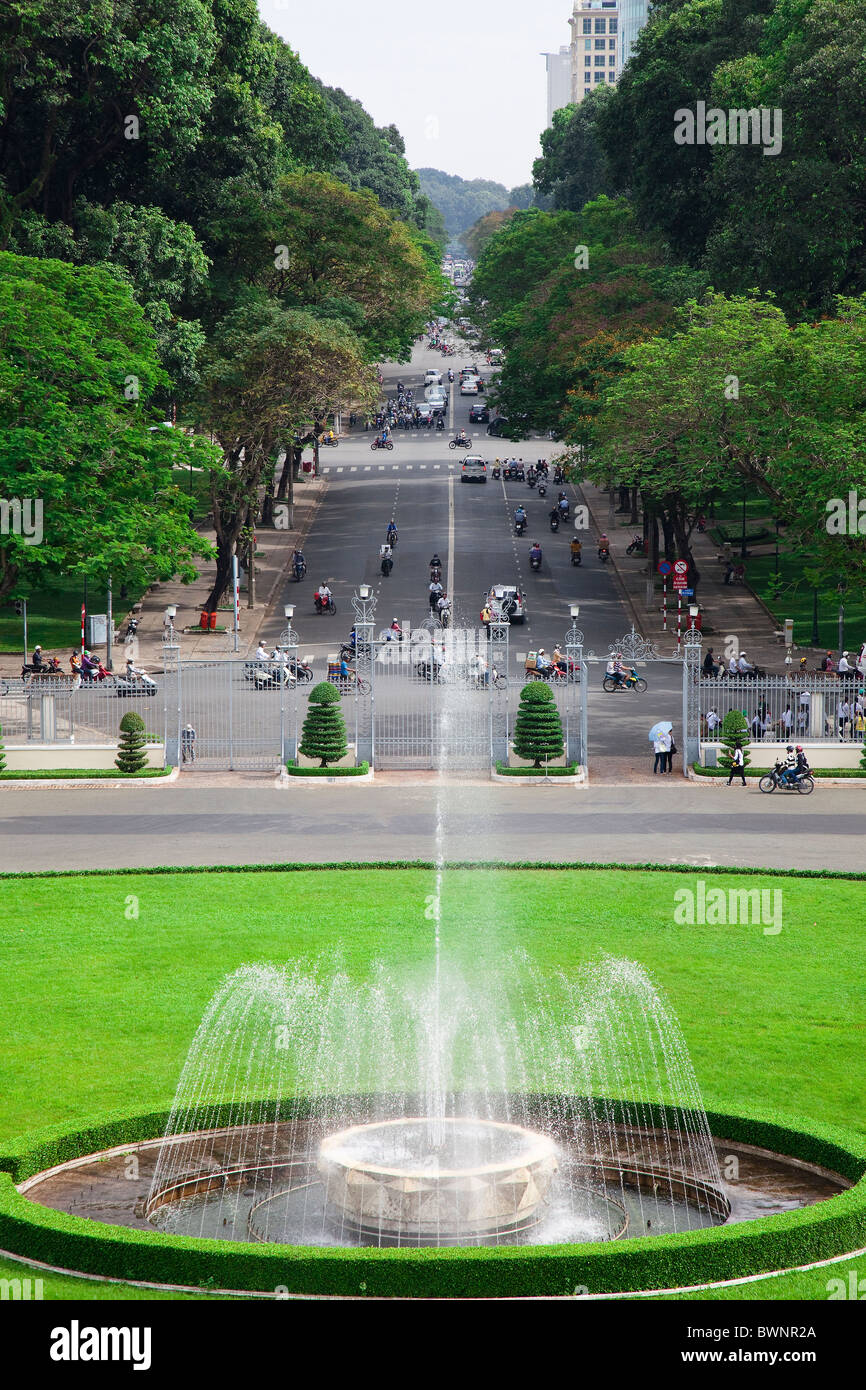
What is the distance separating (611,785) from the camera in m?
38.3

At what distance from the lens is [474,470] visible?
92.5 meters

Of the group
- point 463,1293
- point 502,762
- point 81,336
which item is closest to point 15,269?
point 81,336

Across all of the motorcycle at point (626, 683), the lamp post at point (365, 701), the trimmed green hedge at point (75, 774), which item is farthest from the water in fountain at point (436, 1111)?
the motorcycle at point (626, 683)

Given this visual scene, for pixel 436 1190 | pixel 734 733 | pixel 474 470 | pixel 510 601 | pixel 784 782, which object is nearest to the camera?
pixel 436 1190

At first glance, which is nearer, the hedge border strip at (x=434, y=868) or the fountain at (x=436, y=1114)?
the fountain at (x=436, y=1114)

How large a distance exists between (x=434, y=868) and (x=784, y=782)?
11.7 m

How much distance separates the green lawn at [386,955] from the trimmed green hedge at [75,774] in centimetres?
1007

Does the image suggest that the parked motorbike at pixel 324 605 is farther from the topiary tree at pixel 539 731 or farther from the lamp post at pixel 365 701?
the topiary tree at pixel 539 731

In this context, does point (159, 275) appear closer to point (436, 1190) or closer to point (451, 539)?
point (451, 539)

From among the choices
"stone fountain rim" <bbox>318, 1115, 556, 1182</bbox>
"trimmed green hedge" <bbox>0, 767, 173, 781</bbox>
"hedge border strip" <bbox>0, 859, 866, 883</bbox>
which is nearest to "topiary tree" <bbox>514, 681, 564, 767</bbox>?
"trimmed green hedge" <bbox>0, 767, 173, 781</bbox>

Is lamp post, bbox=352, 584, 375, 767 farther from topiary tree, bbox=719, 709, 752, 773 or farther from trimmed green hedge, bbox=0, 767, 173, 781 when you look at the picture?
topiary tree, bbox=719, 709, 752, 773

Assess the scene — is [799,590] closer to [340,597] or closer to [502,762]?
[340,597]

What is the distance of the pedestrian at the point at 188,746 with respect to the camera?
40562 millimetres

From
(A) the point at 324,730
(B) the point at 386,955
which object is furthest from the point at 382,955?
(A) the point at 324,730
